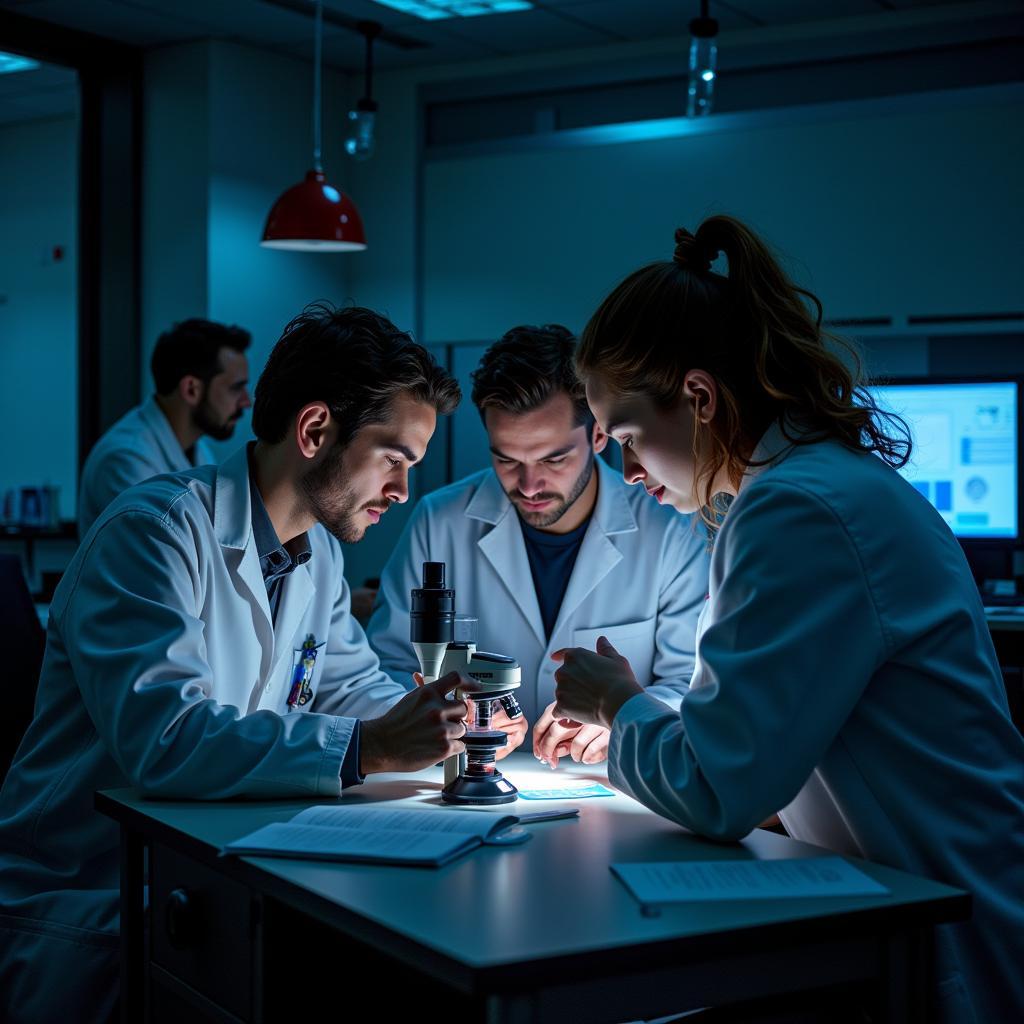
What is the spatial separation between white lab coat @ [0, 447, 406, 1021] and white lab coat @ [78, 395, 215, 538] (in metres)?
2.15

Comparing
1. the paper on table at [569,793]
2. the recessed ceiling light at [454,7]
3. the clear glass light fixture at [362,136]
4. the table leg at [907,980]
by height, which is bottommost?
the table leg at [907,980]

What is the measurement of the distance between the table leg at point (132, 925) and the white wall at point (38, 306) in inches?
221

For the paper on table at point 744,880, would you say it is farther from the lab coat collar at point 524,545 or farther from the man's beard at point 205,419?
the man's beard at point 205,419

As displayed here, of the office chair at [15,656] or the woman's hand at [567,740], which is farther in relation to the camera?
the office chair at [15,656]

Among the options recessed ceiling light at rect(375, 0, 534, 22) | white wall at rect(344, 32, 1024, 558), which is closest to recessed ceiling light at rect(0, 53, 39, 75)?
white wall at rect(344, 32, 1024, 558)

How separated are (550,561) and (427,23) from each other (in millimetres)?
3213

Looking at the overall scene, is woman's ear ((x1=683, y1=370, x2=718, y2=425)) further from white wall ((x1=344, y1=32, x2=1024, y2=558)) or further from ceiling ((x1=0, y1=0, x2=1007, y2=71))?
ceiling ((x1=0, y1=0, x2=1007, y2=71))

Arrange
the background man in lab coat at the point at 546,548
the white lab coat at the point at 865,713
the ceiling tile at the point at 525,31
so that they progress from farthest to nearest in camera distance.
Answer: the ceiling tile at the point at 525,31 < the background man in lab coat at the point at 546,548 < the white lab coat at the point at 865,713

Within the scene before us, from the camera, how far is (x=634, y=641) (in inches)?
98.4

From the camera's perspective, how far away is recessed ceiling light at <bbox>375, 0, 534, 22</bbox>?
191 inches

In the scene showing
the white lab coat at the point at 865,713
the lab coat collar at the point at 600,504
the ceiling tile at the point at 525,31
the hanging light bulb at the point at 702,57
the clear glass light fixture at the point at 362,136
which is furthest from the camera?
the ceiling tile at the point at 525,31

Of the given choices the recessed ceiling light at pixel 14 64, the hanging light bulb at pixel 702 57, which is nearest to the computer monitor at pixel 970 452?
the hanging light bulb at pixel 702 57

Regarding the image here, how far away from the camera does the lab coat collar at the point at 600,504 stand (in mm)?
2592

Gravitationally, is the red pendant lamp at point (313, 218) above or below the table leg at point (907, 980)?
above
